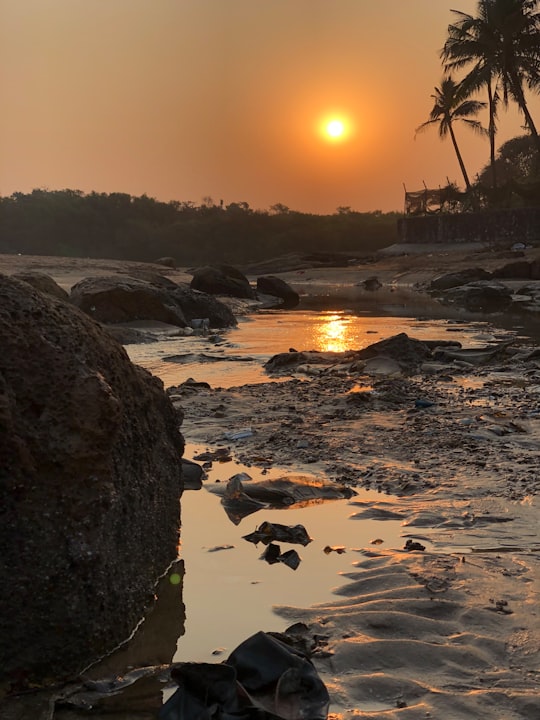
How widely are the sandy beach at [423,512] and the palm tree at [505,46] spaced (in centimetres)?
3025

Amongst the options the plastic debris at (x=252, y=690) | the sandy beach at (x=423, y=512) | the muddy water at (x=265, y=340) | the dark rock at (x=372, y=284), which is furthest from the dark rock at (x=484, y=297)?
the plastic debris at (x=252, y=690)

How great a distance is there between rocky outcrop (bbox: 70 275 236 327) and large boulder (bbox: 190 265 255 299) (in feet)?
22.7

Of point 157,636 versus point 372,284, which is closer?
point 157,636

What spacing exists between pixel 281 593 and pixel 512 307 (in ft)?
59.4

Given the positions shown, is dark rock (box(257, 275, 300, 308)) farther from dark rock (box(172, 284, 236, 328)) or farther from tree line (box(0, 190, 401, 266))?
tree line (box(0, 190, 401, 266))

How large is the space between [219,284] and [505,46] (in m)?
20.4

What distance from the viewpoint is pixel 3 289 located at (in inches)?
115

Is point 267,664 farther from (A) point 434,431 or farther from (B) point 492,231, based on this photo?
(B) point 492,231

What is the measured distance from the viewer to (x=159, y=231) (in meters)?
66.3

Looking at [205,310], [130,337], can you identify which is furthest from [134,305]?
[130,337]

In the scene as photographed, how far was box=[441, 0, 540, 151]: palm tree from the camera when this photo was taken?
3462 cm

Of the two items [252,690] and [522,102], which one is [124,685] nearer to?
[252,690]

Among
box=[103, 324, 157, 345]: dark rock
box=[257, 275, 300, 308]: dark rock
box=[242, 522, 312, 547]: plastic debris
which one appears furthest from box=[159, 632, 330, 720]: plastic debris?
box=[257, 275, 300, 308]: dark rock

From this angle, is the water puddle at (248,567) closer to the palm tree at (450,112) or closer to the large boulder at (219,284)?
the large boulder at (219,284)
